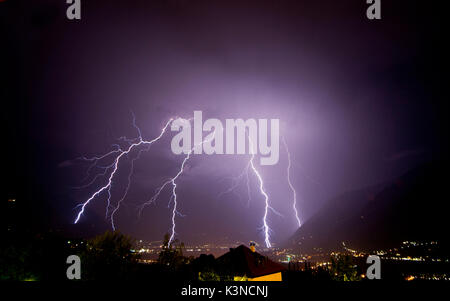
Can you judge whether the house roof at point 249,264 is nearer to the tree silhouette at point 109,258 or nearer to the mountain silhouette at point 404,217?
the tree silhouette at point 109,258

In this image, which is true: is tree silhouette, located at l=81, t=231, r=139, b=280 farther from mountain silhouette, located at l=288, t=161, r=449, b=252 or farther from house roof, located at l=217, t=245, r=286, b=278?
mountain silhouette, located at l=288, t=161, r=449, b=252

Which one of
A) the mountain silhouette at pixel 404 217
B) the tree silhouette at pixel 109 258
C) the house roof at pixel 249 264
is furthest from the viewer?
the mountain silhouette at pixel 404 217

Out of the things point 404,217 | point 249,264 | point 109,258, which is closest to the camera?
point 109,258

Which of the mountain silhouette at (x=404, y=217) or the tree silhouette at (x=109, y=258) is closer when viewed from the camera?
the tree silhouette at (x=109, y=258)

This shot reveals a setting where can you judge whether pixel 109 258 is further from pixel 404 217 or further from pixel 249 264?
pixel 404 217

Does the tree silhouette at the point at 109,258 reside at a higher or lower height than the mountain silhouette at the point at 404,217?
higher

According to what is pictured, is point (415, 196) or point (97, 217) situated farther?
point (97, 217)

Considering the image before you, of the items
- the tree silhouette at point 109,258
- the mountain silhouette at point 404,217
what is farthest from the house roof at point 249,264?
the mountain silhouette at point 404,217

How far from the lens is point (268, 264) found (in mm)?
15367

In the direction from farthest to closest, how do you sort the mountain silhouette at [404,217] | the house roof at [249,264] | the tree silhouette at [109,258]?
the mountain silhouette at [404,217] → the house roof at [249,264] → the tree silhouette at [109,258]

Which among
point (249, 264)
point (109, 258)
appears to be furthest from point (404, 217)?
point (109, 258)
